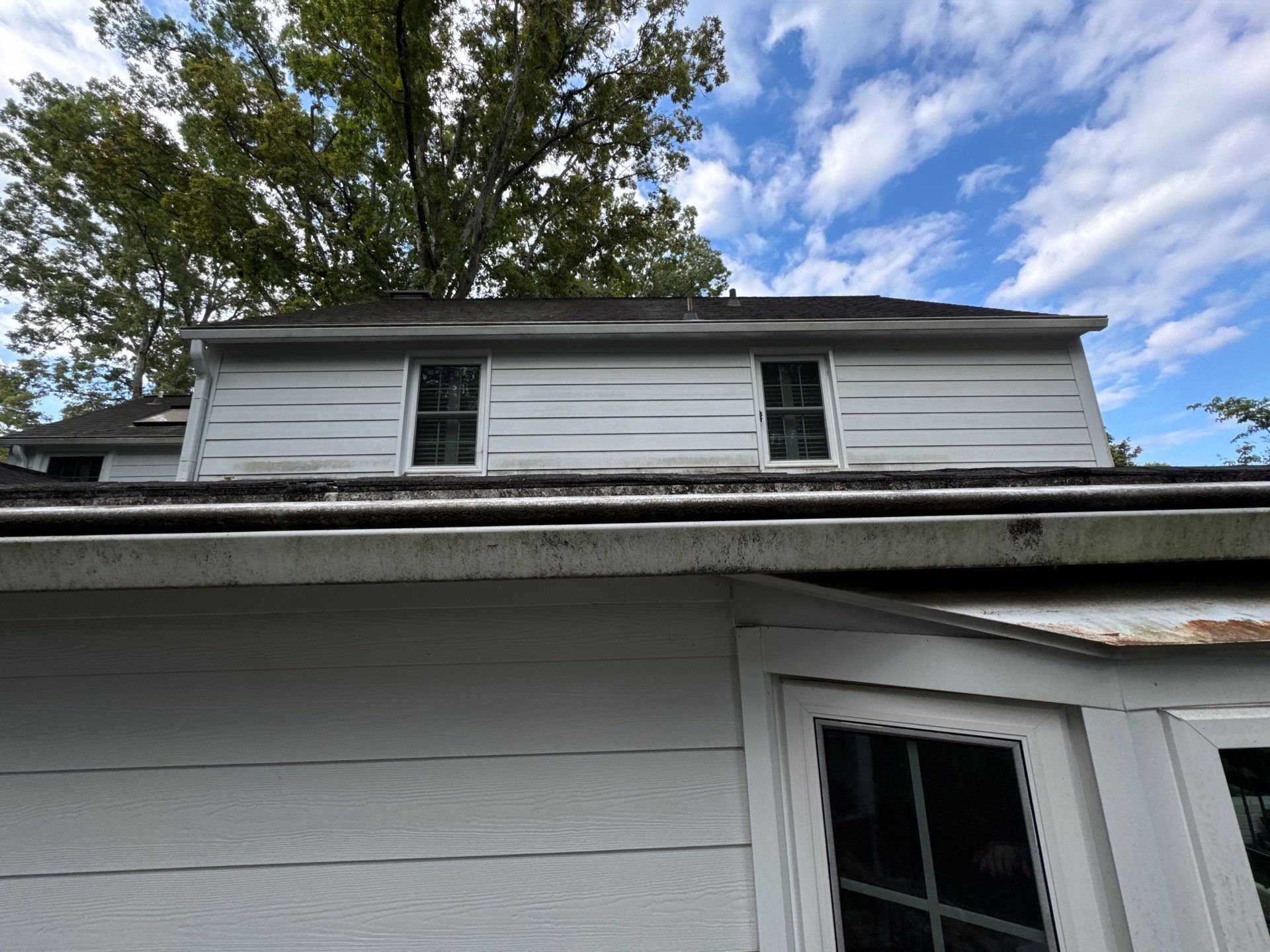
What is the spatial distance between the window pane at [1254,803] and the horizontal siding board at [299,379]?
5.81 m

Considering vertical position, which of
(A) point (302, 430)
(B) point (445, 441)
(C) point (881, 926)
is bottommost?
(C) point (881, 926)

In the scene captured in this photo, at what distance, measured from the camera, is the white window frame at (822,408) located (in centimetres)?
522

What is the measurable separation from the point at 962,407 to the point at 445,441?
212 inches

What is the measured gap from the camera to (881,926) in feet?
A: 3.15

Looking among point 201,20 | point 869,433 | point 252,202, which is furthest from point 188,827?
point 201,20

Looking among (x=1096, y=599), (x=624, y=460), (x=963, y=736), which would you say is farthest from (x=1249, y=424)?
(x=963, y=736)

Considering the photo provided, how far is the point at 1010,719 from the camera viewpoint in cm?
90

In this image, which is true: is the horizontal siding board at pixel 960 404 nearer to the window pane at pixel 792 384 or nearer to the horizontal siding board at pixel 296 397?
the window pane at pixel 792 384

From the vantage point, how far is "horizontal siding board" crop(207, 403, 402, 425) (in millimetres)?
5168

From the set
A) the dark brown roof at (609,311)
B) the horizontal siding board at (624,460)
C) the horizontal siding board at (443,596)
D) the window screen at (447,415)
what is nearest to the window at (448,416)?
the window screen at (447,415)

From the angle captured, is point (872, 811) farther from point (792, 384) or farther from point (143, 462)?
point (143, 462)

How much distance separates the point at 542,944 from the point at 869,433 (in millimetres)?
5149

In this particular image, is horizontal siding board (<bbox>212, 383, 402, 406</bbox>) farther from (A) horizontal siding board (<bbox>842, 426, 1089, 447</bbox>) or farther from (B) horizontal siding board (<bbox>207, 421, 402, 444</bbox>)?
(A) horizontal siding board (<bbox>842, 426, 1089, 447</bbox>)

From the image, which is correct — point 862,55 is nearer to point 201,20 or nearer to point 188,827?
point 201,20
